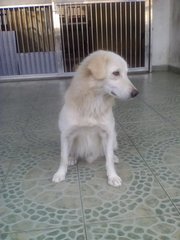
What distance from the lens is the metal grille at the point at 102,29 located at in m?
6.30

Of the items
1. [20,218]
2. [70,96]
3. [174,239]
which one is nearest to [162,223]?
[174,239]

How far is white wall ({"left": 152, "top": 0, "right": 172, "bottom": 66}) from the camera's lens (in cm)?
640

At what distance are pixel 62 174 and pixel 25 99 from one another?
285 cm

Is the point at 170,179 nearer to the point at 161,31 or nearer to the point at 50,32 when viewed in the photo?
the point at 50,32

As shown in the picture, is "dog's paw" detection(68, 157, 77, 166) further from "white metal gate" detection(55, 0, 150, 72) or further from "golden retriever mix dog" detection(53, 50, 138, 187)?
"white metal gate" detection(55, 0, 150, 72)

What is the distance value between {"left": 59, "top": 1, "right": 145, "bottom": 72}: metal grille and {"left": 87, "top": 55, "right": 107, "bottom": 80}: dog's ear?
4.97 meters

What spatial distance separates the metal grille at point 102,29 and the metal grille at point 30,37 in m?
0.35

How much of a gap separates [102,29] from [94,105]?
16.9ft

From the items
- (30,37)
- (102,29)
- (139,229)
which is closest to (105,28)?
(102,29)

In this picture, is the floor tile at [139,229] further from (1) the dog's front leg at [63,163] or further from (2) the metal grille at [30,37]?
(2) the metal grille at [30,37]

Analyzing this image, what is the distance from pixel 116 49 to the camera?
6.73 meters

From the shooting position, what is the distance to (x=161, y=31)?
21.6 feet

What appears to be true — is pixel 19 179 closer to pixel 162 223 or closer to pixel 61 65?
pixel 162 223

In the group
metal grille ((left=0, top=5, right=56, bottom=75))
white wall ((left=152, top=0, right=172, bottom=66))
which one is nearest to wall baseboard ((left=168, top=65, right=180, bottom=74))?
white wall ((left=152, top=0, right=172, bottom=66))
